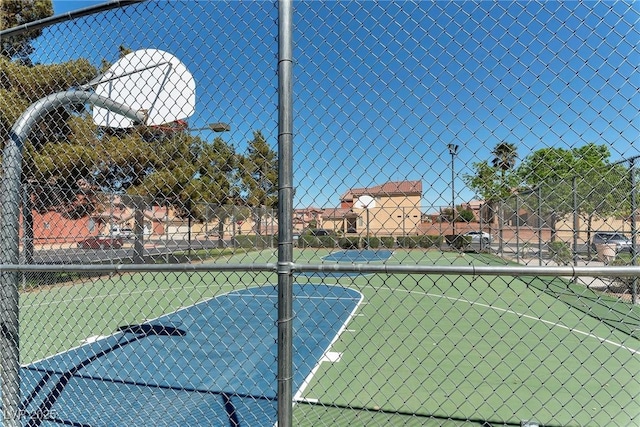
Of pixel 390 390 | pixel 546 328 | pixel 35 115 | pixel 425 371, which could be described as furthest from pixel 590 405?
pixel 35 115

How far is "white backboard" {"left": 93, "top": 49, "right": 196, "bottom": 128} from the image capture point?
2.63m

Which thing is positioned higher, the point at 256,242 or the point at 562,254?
the point at 256,242

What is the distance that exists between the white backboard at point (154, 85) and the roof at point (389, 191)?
4.11ft

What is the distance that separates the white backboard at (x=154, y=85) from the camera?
8.63ft

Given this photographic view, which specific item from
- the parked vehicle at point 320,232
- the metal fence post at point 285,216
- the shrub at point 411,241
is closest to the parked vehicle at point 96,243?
the shrub at point 411,241

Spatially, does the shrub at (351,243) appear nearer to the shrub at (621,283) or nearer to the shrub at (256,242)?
the shrub at (256,242)

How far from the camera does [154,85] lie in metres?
2.81

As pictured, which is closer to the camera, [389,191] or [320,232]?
[389,191]

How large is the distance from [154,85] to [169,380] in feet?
9.42

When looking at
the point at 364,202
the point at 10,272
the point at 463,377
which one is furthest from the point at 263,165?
the point at 463,377

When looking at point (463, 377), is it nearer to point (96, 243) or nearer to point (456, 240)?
point (456, 240)

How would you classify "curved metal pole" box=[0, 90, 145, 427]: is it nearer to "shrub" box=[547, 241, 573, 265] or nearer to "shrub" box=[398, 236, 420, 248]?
"shrub" box=[398, 236, 420, 248]

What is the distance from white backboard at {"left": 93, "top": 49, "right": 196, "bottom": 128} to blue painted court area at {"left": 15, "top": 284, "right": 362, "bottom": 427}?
1.45 m

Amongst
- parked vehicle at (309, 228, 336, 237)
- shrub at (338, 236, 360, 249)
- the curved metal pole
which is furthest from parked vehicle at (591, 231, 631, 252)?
the curved metal pole
